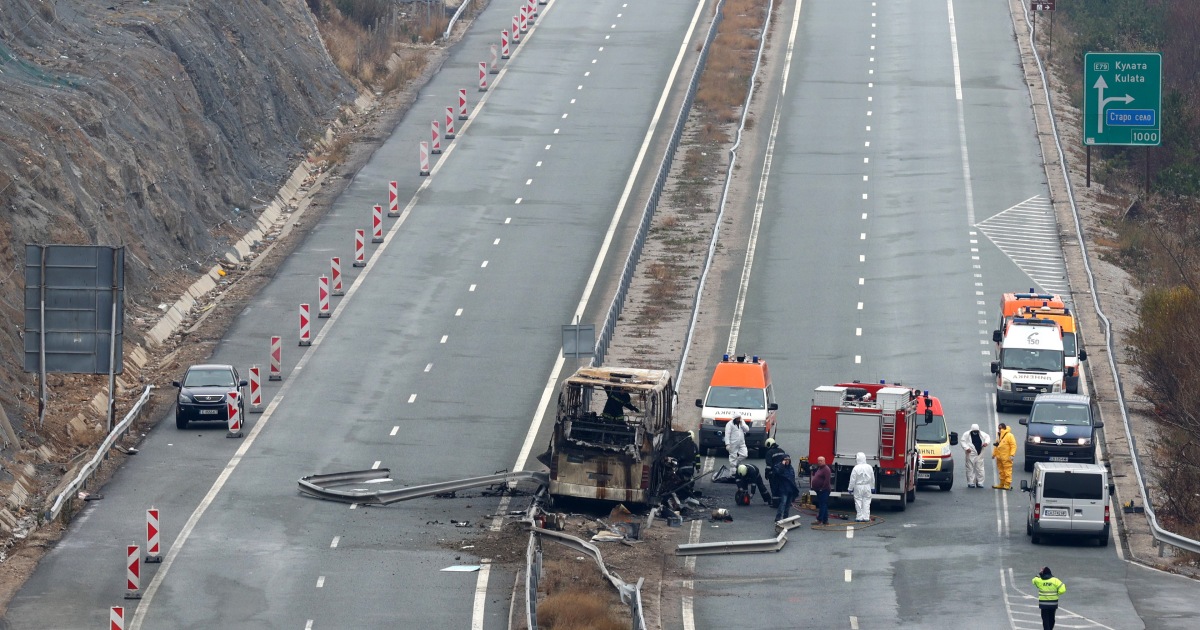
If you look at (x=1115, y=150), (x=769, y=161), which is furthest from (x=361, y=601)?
(x=1115, y=150)

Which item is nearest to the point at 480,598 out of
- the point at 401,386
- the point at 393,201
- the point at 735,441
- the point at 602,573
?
the point at 602,573

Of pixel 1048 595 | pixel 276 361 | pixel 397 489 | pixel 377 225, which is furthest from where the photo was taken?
pixel 377 225

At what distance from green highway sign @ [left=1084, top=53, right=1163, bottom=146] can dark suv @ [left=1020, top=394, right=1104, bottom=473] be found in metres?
13.8

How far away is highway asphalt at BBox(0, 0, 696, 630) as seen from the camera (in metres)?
28.5

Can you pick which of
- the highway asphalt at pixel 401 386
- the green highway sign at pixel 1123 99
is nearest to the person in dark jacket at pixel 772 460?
the highway asphalt at pixel 401 386

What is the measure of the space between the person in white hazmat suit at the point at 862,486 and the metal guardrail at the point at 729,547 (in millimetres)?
2471

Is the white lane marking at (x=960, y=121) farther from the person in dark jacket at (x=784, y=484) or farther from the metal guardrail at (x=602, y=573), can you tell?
the metal guardrail at (x=602, y=573)

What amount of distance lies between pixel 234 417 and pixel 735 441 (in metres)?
10.3

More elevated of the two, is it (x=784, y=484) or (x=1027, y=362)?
(x=1027, y=362)

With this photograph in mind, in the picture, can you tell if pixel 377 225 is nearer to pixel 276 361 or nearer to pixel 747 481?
pixel 276 361

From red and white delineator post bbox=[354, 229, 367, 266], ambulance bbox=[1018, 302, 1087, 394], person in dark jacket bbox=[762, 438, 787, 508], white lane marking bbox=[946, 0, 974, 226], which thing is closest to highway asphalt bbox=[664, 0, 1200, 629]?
white lane marking bbox=[946, 0, 974, 226]

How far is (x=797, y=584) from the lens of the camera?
96.4 feet

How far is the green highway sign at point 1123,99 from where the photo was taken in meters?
51.1

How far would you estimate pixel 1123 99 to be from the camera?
5141cm
